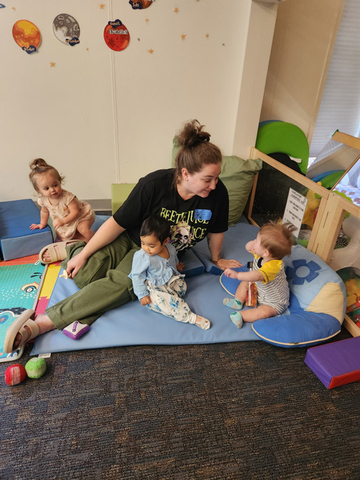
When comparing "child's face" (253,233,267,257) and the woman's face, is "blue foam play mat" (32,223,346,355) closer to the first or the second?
"child's face" (253,233,267,257)

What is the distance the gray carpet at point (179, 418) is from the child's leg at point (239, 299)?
0.28 meters

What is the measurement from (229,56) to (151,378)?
251 centimetres

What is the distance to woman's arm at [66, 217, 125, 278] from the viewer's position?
5.94 ft

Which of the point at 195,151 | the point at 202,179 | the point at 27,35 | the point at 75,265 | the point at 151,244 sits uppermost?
the point at 27,35

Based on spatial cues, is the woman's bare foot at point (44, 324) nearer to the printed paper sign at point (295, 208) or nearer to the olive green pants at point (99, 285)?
the olive green pants at point (99, 285)

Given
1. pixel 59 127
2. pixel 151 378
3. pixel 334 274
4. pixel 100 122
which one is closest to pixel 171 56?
pixel 100 122

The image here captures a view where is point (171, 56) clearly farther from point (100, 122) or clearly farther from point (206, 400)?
point (206, 400)

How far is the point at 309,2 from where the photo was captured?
2.71 m

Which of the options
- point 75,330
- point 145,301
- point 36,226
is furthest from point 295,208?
point 36,226

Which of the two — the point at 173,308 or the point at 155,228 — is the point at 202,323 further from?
the point at 155,228

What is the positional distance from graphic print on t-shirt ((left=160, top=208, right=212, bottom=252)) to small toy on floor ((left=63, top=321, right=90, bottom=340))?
675 mm

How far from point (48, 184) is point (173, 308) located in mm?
1170

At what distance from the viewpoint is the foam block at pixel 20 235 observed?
2.19 metres

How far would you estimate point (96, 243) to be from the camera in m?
1.83
